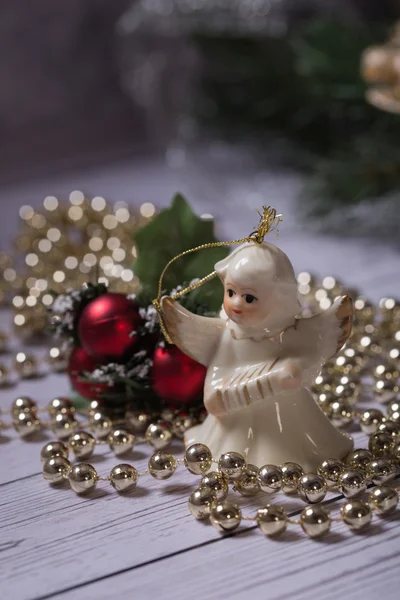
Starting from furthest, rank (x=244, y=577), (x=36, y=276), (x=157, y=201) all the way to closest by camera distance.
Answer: (x=157, y=201), (x=36, y=276), (x=244, y=577)

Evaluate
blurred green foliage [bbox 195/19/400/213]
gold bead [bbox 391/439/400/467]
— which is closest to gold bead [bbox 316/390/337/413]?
gold bead [bbox 391/439/400/467]

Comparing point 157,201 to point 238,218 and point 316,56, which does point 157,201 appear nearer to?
point 238,218

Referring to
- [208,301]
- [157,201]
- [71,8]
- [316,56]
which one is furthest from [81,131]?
[208,301]

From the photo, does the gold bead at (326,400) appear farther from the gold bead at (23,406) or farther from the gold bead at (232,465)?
the gold bead at (23,406)

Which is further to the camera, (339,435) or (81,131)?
(81,131)

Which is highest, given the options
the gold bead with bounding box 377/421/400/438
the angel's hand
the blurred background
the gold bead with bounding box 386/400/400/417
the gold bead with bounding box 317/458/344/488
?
the blurred background

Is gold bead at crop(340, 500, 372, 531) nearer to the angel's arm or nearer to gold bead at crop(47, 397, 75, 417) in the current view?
the angel's arm
